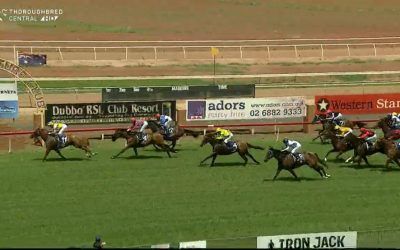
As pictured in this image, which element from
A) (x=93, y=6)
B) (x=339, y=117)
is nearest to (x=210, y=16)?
(x=93, y=6)

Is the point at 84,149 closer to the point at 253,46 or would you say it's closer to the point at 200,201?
the point at 200,201

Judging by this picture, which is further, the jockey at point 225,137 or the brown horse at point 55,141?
the brown horse at point 55,141

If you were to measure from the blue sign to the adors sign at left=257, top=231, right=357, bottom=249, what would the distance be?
20.2 metres

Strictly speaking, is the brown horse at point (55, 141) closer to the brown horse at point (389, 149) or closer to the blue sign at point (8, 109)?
the blue sign at point (8, 109)

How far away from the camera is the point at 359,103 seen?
3709cm

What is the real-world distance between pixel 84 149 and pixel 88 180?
394 centimetres

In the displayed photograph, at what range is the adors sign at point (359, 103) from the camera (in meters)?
36.4

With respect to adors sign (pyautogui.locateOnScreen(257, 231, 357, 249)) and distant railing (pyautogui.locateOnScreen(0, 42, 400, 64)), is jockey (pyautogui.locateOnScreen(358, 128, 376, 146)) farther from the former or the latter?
distant railing (pyautogui.locateOnScreen(0, 42, 400, 64))

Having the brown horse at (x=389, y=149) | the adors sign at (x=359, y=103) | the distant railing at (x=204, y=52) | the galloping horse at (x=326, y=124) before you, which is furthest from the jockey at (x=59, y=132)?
the distant railing at (x=204, y=52)

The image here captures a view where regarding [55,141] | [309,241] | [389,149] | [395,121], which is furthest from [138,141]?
[309,241]

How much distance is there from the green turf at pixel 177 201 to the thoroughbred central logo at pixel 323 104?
7584mm

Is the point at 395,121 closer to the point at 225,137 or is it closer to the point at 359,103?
the point at 359,103

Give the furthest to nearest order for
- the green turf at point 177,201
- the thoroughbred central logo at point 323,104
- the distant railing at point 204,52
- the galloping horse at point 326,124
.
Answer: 1. the distant railing at point 204,52
2. the thoroughbred central logo at point 323,104
3. the galloping horse at point 326,124
4. the green turf at point 177,201

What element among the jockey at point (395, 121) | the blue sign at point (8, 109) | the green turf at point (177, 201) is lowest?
the green turf at point (177, 201)
